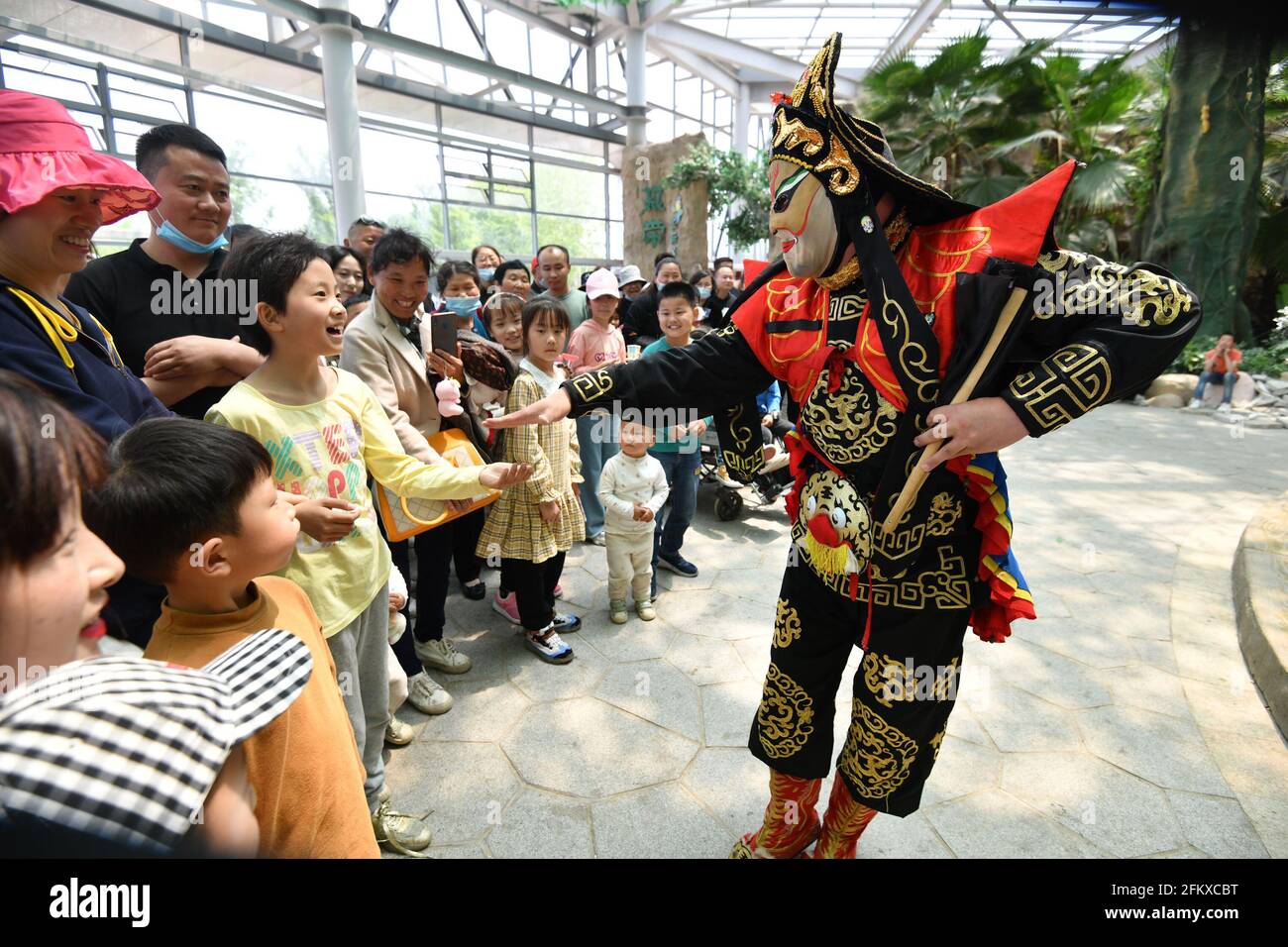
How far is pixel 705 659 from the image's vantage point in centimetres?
305

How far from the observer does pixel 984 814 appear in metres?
2.10

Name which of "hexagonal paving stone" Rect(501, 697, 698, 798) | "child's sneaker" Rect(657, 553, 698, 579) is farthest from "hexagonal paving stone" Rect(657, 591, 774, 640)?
"hexagonal paving stone" Rect(501, 697, 698, 798)

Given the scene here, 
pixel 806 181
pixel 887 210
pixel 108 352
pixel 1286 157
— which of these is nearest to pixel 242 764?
pixel 108 352

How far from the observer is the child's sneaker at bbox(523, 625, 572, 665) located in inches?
119

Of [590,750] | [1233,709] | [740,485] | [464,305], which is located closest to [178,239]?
[464,305]

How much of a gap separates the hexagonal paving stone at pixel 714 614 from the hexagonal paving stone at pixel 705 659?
8 cm

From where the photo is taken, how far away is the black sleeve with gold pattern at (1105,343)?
4.20 ft

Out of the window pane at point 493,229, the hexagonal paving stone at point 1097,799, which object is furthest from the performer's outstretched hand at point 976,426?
the window pane at point 493,229

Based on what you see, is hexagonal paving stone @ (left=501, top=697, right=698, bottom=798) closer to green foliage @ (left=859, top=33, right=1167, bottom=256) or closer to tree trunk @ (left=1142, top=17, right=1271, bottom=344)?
green foliage @ (left=859, top=33, right=1167, bottom=256)

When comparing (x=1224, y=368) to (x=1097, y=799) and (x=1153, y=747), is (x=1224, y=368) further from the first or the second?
(x=1097, y=799)

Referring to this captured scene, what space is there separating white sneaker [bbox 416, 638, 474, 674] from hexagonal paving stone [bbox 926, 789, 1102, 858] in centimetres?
194

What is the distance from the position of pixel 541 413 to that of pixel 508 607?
6.43 feet

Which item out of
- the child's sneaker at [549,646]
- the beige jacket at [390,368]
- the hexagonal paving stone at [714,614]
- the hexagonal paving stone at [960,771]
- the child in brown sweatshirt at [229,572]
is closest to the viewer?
the child in brown sweatshirt at [229,572]

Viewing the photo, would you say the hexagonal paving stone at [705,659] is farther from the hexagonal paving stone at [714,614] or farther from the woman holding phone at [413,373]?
the woman holding phone at [413,373]
